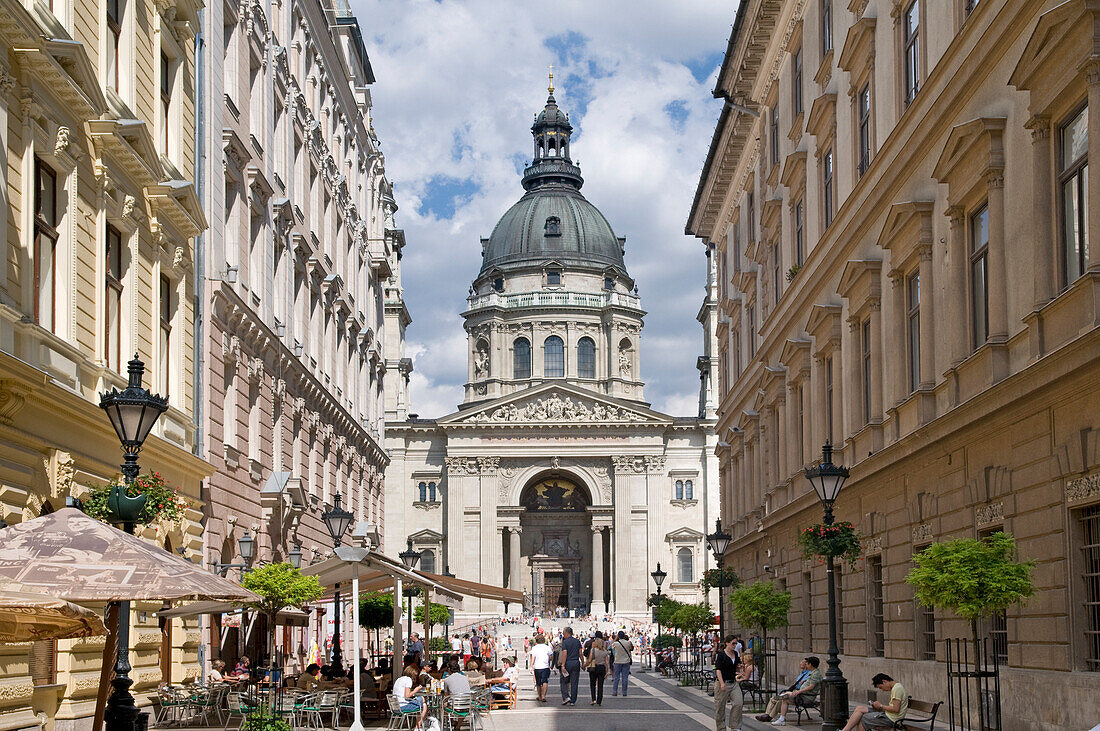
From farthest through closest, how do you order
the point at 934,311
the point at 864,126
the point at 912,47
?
the point at 864,126 → the point at 912,47 → the point at 934,311

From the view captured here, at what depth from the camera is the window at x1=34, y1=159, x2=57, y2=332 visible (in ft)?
61.4

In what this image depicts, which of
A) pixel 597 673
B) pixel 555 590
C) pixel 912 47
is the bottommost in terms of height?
pixel 555 590

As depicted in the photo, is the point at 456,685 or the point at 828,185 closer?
the point at 456,685

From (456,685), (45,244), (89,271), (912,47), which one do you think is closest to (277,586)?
(456,685)

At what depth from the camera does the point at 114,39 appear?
2261cm

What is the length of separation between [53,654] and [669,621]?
40141 millimetres

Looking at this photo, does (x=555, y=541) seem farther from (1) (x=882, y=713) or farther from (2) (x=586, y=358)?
(1) (x=882, y=713)

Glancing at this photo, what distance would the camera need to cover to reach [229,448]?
104 feet

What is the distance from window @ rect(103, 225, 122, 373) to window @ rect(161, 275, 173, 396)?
9.91 ft

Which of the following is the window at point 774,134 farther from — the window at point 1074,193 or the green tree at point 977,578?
the green tree at point 977,578

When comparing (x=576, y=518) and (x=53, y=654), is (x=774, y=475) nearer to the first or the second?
(x=53, y=654)

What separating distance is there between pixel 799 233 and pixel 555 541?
261 ft

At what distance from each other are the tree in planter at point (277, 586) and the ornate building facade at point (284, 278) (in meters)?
3.13

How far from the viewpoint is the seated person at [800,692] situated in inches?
999
